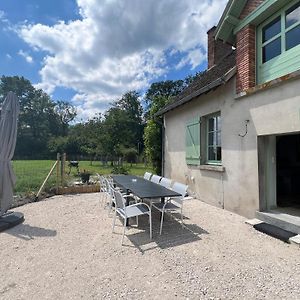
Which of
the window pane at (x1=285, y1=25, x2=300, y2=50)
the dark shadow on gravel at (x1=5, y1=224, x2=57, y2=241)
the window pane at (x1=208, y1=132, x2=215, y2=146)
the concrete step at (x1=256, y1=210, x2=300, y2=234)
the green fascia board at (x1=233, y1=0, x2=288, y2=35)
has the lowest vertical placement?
the dark shadow on gravel at (x1=5, y1=224, x2=57, y2=241)

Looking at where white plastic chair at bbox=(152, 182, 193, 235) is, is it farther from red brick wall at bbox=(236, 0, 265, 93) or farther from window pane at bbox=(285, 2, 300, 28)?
window pane at bbox=(285, 2, 300, 28)

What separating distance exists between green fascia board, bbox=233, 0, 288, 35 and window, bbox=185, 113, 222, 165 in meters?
2.53

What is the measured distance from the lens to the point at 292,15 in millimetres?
4895

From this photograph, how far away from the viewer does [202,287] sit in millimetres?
2855

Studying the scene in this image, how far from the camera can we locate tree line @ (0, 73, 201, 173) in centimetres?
2276

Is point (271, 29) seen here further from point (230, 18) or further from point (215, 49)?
point (215, 49)

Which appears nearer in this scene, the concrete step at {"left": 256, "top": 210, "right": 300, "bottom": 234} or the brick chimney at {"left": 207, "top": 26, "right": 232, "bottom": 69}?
the concrete step at {"left": 256, "top": 210, "right": 300, "bottom": 234}

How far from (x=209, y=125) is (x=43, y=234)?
5763 mm

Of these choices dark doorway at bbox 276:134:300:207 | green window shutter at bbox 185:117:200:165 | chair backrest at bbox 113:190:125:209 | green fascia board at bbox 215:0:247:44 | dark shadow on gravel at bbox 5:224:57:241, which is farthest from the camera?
dark doorway at bbox 276:134:300:207

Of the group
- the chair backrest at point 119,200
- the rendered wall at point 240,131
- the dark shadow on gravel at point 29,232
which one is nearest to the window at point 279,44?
the rendered wall at point 240,131

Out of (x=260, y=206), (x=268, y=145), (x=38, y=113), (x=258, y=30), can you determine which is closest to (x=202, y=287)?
(x=260, y=206)

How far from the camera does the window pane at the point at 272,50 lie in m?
5.20

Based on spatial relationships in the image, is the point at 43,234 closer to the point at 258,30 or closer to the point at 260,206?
the point at 260,206

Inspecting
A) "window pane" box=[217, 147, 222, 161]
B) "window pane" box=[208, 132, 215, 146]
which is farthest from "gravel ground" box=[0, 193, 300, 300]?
"window pane" box=[208, 132, 215, 146]
